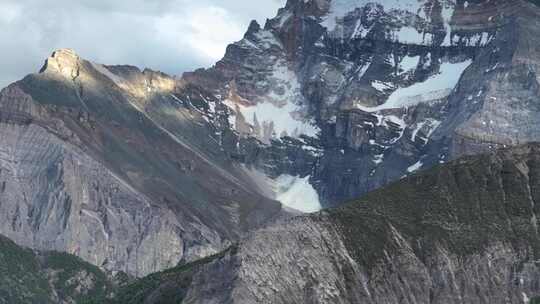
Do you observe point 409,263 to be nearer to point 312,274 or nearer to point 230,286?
point 312,274

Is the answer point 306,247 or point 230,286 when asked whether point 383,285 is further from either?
point 230,286

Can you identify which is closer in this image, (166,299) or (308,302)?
(308,302)

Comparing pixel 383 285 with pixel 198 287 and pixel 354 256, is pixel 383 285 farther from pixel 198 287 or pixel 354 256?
pixel 198 287

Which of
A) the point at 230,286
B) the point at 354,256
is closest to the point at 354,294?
the point at 354,256

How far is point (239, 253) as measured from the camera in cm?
18238

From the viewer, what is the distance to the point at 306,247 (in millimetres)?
190750

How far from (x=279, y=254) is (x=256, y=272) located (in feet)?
18.8

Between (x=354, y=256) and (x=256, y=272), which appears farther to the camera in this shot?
(x=354, y=256)

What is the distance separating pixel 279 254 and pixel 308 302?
5.83 metres

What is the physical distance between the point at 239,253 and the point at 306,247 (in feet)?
35.7

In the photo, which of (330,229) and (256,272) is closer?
(256,272)

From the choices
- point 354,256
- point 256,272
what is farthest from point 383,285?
point 256,272

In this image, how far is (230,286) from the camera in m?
179

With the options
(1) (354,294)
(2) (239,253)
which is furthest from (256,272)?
(1) (354,294)
